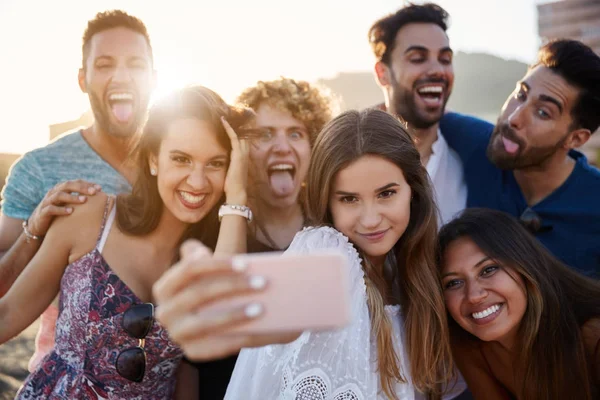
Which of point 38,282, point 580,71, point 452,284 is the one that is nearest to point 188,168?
point 38,282

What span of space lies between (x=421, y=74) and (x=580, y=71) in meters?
1.00

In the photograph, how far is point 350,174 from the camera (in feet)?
7.73

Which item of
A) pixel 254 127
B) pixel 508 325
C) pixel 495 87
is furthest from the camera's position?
pixel 495 87

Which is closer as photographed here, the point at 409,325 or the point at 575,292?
the point at 409,325

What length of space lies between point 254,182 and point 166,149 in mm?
802

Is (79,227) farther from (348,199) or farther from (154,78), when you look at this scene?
(154,78)

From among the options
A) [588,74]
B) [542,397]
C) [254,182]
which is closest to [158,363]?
Result: [254,182]

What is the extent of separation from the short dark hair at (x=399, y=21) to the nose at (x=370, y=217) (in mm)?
2262

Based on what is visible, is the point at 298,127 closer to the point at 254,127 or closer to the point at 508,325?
the point at 254,127

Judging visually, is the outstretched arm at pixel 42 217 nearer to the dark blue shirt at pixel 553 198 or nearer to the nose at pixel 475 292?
the nose at pixel 475 292

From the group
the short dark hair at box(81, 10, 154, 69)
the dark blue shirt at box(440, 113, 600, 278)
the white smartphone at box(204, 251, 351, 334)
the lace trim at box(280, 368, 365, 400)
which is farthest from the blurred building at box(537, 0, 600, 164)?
the white smartphone at box(204, 251, 351, 334)

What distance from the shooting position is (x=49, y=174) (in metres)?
3.53

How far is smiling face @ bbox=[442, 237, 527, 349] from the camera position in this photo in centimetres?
252

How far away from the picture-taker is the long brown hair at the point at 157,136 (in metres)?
2.66
